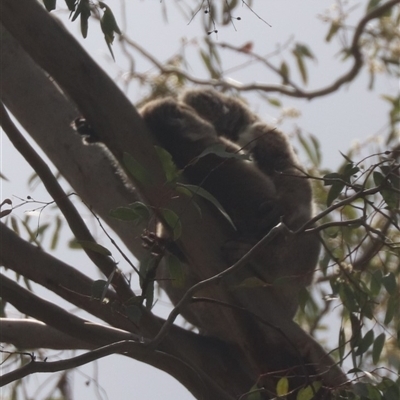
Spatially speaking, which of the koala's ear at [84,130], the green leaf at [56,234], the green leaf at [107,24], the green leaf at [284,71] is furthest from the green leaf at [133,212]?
the green leaf at [284,71]

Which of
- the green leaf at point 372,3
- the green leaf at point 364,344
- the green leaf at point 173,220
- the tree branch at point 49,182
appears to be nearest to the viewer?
the green leaf at point 173,220

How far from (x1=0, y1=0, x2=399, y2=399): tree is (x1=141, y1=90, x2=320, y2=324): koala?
170 mm

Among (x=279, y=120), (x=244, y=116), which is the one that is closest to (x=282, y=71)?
(x=279, y=120)

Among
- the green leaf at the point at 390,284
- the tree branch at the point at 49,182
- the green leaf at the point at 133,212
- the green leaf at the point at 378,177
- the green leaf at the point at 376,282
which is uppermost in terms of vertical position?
the tree branch at the point at 49,182

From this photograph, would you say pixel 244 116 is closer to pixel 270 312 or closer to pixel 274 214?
pixel 274 214

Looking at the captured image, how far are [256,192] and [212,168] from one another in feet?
0.74

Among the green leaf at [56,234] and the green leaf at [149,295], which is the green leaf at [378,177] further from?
the green leaf at [56,234]

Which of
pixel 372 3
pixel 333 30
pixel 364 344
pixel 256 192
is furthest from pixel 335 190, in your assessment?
pixel 333 30

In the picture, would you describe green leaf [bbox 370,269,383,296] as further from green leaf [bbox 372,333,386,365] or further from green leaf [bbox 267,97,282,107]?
green leaf [bbox 267,97,282,107]

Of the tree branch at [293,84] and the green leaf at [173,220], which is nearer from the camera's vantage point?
the green leaf at [173,220]

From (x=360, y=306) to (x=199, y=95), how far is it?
143 centimetres

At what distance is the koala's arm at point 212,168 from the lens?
2.43 m

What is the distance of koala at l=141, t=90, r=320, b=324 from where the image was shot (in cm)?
238

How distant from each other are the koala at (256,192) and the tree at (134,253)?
0.17 metres
